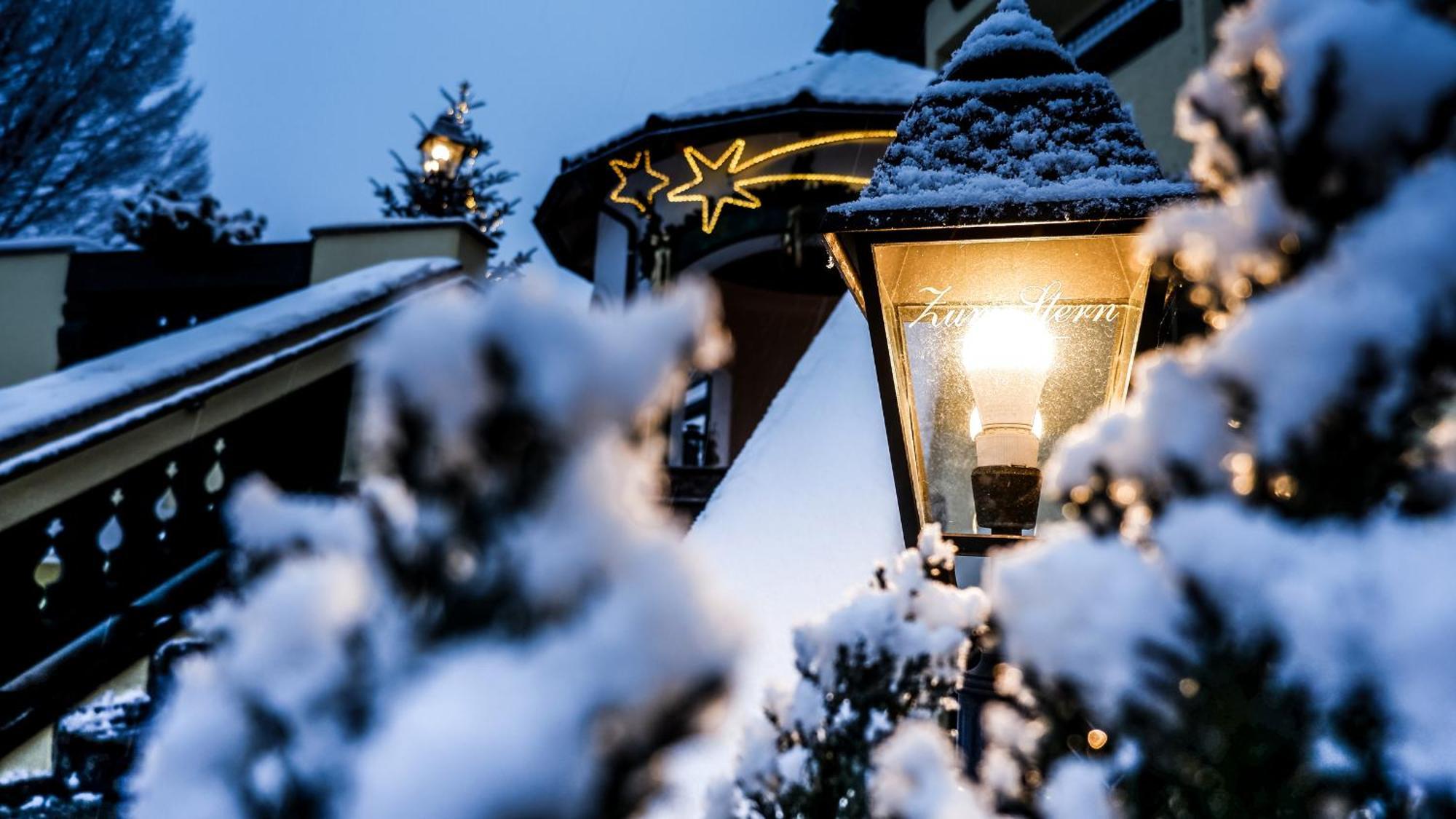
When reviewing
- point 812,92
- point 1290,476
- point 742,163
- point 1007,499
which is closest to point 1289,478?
point 1290,476

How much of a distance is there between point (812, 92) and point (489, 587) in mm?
7192

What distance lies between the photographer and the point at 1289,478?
2.19ft

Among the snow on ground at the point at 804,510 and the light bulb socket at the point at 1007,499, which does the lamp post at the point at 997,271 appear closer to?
the light bulb socket at the point at 1007,499

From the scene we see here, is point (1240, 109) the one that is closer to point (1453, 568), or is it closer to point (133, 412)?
point (1453, 568)

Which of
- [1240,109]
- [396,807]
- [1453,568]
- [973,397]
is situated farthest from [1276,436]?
[973,397]

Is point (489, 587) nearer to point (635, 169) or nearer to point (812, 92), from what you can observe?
point (812, 92)

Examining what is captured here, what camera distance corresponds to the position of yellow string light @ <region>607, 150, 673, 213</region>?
773 cm

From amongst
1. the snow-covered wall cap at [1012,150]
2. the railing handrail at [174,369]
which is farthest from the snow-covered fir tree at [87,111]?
the snow-covered wall cap at [1012,150]

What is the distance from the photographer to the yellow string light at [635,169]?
7.73m

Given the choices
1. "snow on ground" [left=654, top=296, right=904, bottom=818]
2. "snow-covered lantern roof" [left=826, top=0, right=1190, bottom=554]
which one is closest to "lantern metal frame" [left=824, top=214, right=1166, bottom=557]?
"snow-covered lantern roof" [left=826, top=0, right=1190, bottom=554]

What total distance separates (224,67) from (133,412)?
284ft

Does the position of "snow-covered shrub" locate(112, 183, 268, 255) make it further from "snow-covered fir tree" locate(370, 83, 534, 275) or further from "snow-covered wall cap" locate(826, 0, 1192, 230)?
"snow-covered wall cap" locate(826, 0, 1192, 230)

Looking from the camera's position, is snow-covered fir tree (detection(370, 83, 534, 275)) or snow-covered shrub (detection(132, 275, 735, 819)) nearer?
snow-covered shrub (detection(132, 275, 735, 819))

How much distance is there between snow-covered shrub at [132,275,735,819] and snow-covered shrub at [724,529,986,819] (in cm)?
68
